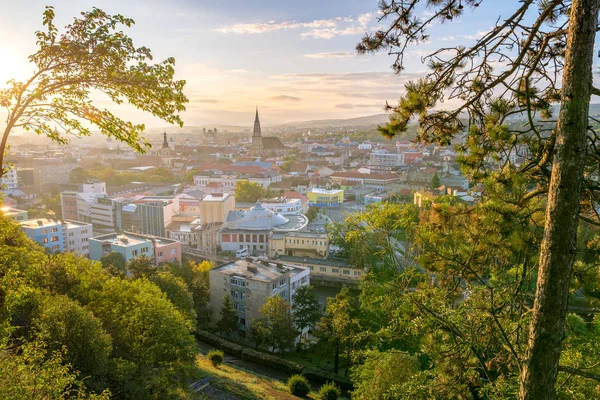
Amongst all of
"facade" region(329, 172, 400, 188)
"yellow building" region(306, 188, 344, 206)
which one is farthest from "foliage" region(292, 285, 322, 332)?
"facade" region(329, 172, 400, 188)

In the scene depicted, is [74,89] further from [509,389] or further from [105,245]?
[105,245]

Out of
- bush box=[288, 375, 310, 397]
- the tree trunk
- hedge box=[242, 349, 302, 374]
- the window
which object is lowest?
hedge box=[242, 349, 302, 374]

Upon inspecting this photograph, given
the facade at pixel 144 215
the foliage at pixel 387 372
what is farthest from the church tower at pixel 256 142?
the foliage at pixel 387 372

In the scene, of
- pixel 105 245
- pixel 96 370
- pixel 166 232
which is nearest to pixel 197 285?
pixel 105 245

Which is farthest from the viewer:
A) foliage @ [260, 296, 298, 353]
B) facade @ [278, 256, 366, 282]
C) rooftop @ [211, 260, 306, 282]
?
facade @ [278, 256, 366, 282]

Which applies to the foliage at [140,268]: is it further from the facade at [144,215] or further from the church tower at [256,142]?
the church tower at [256,142]

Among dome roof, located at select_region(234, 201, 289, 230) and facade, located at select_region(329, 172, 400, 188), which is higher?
facade, located at select_region(329, 172, 400, 188)

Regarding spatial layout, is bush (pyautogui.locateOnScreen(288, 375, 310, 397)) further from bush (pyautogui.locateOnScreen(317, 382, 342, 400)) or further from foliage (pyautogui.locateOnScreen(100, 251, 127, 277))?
foliage (pyautogui.locateOnScreen(100, 251, 127, 277))
